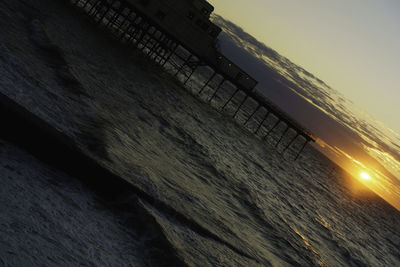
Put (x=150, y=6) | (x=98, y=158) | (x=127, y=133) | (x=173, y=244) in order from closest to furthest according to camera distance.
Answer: (x=173, y=244)
(x=98, y=158)
(x=127, y=133)
(x=150, y=6)

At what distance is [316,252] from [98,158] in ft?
Result: 37.7

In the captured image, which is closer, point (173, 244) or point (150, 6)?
point (173, 244)

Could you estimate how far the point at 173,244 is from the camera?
5.15 metres

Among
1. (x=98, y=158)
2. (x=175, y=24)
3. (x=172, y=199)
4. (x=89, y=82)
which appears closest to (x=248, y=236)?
(x=172, y=199)

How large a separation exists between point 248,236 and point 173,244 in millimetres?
4630

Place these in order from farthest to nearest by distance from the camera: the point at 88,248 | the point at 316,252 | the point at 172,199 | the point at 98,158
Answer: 1. the point at 316,252
2. the point at 172,199
3. the point at 98,158
4. the point at 88,248

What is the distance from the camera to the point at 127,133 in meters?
10.1

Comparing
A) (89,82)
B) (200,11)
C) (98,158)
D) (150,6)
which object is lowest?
(89,82)

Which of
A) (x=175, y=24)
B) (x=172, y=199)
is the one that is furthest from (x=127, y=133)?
(x=175, y=24)

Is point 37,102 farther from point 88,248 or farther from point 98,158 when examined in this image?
point 88,248

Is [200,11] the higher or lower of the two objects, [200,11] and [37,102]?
the higher

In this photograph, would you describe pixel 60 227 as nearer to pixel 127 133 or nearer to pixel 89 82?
pixel 127 133

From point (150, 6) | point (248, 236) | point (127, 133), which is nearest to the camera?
point (248, 236)

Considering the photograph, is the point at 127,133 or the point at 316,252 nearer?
the point at 127,133
